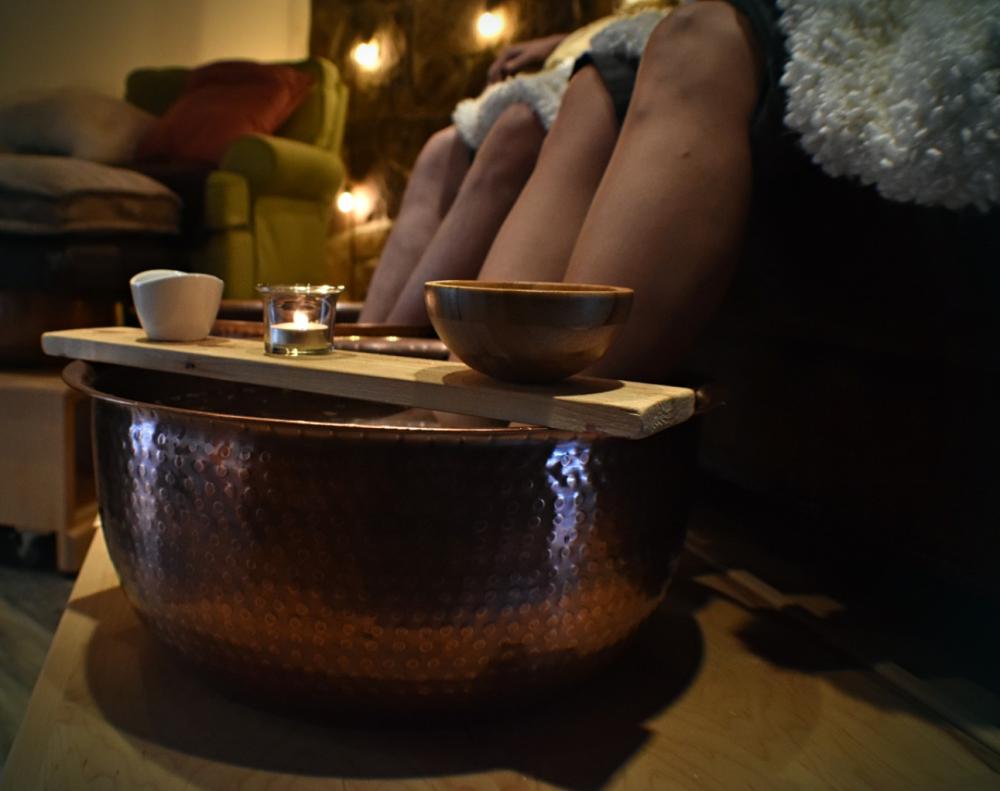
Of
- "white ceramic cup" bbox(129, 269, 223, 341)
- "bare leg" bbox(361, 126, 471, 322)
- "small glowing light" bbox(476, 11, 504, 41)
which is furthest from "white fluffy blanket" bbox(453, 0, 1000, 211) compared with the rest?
"small glowing light" bbox(476, 11, 504, 41)

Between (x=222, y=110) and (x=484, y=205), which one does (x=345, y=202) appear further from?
(x=484, y=205)

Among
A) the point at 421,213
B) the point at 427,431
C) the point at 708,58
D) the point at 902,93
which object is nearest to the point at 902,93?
the point at 902,93

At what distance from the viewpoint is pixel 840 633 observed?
65cm

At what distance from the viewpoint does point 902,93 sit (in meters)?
0.53

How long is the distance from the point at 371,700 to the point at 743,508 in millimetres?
630

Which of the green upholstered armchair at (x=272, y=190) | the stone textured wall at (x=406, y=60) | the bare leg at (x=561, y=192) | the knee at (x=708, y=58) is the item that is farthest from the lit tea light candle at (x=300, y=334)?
the stone textured wall at (x=406, y=60)

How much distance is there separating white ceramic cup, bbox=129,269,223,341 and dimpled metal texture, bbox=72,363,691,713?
11cm

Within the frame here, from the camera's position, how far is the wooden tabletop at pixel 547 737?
0.45m

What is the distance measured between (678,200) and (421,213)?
62 centimetres

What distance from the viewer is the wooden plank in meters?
0.41

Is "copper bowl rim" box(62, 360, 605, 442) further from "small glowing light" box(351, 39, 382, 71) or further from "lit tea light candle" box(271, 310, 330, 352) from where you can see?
"small glowing light" box(351, 39, 382, 71)

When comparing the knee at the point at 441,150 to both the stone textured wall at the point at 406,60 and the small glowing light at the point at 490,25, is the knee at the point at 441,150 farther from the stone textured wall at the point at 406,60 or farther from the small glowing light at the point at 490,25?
the small glowing light at the point at 490,25

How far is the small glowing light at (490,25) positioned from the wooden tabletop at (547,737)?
8.17 feet

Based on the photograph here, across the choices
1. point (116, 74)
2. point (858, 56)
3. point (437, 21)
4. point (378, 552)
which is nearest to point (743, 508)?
point (858, 56)
